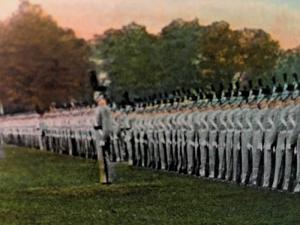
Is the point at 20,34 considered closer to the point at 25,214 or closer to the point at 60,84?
the point at 60,84

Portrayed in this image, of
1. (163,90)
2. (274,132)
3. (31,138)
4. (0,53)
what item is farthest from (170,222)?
(31,138)

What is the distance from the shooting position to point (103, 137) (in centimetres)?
1138

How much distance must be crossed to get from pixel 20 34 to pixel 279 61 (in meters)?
3.43

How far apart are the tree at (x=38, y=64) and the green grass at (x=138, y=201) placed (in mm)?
830

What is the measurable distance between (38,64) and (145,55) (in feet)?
5.46

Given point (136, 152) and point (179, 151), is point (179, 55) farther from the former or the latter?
point (136, 152)

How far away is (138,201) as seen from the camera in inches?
385

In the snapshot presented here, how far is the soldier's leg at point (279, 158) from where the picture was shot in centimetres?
991

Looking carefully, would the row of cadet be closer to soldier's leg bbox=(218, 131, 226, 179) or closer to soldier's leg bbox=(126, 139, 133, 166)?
soldier's leg bbox=(218, 131, 226, 179)

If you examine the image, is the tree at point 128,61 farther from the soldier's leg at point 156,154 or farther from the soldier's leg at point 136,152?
the soldier's leg at point 136,152

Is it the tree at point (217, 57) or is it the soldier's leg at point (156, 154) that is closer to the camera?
the tree at point (217, 57)

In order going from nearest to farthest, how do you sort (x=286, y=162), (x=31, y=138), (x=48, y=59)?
(x=286, y=162) < (x=48, y=59) < (x=31, y=138)

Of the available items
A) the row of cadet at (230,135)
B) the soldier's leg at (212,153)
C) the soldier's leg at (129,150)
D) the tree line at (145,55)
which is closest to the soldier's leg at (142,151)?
the row of cadet at (230,135)

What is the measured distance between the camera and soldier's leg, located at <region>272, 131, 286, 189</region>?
9.91 m
